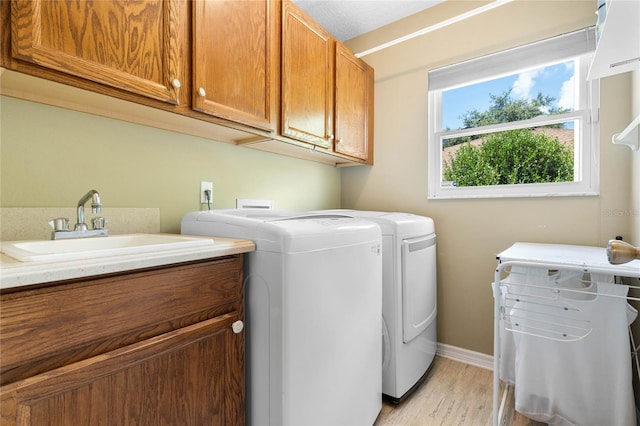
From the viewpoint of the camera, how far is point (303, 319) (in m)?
1.09

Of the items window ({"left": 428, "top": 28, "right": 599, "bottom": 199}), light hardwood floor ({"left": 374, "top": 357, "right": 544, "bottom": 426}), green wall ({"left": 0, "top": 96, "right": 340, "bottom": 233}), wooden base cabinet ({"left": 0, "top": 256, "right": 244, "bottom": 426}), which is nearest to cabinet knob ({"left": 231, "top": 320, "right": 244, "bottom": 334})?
A: wooden base cabinet ({"left": 0, "top": 256, "right": 244, "bottom": 426})

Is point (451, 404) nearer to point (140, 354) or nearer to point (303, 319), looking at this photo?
point (303, 319)

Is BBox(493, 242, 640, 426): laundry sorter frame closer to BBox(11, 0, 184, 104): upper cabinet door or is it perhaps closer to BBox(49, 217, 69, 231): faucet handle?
BBox(11, 0, 184, 104): upper cabinet door

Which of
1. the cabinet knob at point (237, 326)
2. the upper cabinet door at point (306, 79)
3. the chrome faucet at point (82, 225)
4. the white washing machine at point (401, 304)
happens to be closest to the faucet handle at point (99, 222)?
the chrome faucet at point (82, 225)

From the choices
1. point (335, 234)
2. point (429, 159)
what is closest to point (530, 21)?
point (429, 159)

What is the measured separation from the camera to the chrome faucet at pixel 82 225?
1090mm

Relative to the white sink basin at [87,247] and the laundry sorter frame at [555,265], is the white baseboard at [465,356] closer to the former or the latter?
the laundry sorter frame at [555,265]

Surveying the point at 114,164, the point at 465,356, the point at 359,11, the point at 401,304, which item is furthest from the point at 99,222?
the point at 465,356

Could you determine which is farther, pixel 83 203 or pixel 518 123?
pixel 518 123

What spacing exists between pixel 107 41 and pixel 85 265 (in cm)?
77

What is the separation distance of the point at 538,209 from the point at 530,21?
1169mm

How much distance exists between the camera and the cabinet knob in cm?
106

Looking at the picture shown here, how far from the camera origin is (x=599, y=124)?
5.63ft

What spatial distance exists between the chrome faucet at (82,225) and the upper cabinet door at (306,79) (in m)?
0.94
